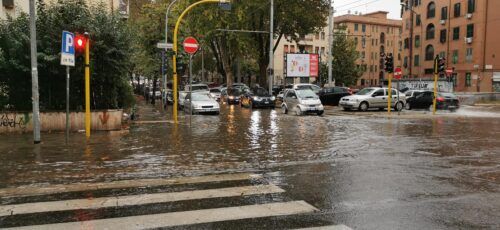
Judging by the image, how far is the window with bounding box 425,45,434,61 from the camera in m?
66.6

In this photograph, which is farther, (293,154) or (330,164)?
(293,154)

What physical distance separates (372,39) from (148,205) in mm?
103555

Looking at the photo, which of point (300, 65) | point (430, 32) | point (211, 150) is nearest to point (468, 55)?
Answer: point (430, 32)

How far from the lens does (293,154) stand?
1114 centimetres

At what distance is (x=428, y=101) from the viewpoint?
107ft

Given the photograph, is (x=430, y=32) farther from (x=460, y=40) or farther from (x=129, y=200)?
(x=129, y=200)

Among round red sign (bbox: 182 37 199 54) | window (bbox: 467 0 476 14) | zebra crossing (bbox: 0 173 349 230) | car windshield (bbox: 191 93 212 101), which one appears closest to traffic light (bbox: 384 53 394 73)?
car windshield (bbox: 191 93 212 101)

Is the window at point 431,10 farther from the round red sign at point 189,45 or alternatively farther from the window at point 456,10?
the round red sign at point 189,45

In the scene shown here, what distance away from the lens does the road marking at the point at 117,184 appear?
23.4ft

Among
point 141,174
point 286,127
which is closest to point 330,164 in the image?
point 141,174

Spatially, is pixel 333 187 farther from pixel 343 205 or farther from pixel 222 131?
pixel 222 131

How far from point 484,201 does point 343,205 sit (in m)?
2.11

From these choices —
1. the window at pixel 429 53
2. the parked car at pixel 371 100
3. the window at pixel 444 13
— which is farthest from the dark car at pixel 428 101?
the window at pixel 429 53

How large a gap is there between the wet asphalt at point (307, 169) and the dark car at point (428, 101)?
51.1 ft
